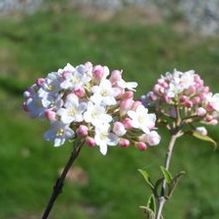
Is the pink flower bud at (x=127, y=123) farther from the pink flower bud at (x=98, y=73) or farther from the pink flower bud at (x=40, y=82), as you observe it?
the pink flower bud at (x=40, y=82)

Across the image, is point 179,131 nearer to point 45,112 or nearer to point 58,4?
point 45,112

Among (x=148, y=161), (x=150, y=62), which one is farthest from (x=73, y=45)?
(x=148, y=161)

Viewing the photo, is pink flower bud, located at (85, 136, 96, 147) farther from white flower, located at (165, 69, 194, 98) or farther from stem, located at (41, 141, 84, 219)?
white flower, located at (165, 69, 194, 98)

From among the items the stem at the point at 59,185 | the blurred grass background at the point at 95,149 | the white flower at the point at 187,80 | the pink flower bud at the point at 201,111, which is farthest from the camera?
the blurred grass background at the point at 95,149

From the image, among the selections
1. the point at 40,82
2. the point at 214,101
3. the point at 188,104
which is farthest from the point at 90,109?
the point at 214,101

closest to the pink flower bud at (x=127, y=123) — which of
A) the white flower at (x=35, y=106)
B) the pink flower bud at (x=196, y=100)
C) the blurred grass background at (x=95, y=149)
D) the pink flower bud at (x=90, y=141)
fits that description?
the pink flower bud at (x=90, y=141)

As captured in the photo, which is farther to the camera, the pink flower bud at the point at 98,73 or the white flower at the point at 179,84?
the white flower at the point at 179,84

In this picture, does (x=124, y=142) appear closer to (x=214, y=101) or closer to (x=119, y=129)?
(x=119, y=129)
